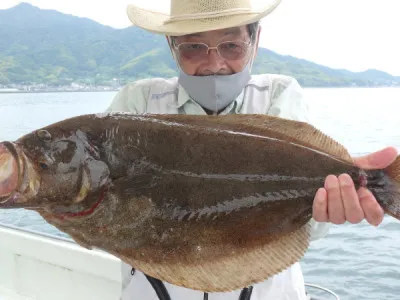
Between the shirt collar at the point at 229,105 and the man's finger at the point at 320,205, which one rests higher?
the shirt collar at the point at 229,105

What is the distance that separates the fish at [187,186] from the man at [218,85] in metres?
0.57

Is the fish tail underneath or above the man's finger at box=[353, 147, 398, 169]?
underneath

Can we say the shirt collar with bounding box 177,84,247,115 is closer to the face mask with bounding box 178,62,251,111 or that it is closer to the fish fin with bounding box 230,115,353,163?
the face mask with bounding box 178,62,251,111

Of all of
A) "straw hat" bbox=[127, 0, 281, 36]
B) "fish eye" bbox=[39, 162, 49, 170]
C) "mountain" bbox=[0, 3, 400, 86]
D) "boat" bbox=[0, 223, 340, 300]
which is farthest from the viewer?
"mountain" bbox=[0, 3, 400, 86]

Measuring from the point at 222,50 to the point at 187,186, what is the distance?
1102 millimetres

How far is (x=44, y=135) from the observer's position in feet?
6.02

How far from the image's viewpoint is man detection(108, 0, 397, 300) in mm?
2646

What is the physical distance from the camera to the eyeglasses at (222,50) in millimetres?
2721

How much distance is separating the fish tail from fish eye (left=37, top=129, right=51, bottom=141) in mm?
1441

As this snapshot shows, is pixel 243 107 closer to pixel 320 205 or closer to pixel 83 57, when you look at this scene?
pixel 320 205

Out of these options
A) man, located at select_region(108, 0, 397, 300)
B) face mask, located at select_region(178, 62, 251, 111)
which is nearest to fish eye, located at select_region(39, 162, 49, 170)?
man, located at select_region(108, 0, 397, 300)

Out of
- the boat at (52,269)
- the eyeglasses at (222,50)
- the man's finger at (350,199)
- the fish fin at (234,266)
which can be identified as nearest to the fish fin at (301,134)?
the man's finger at (350,199)

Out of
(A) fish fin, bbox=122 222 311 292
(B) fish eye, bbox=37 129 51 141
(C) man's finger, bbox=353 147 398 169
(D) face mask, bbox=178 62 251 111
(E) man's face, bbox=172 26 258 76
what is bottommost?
(A) fish fin, bbox=122 222 311 292

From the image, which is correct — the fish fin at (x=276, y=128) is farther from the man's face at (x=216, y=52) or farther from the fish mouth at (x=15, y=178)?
the man's face at (x=216, y=52)
